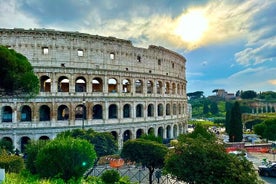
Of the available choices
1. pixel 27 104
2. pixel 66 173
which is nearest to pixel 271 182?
pixel 66 173

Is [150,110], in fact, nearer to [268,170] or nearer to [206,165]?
[268,170]

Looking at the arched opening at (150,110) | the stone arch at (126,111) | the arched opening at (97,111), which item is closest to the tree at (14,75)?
the arched opening at (97,111)

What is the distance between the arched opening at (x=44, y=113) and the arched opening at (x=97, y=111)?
578cm

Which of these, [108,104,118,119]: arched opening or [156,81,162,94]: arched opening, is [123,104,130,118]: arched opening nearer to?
[108,104,118,119]: arched opening

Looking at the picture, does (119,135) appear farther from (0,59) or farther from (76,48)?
(0,59)

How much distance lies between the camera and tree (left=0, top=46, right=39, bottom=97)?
55.6 ft

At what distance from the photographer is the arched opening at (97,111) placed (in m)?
34.8

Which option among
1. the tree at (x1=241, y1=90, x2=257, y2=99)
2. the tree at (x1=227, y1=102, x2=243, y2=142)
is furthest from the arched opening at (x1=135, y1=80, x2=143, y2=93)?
the tree at (x1=241, y1=90, x2=257, y2=99)

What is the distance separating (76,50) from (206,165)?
23350 millimetres

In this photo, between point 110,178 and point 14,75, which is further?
point 14,75

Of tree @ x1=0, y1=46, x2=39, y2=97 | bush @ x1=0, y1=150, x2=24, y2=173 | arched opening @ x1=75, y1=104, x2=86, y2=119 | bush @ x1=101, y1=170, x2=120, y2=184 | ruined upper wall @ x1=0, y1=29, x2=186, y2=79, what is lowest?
bush @ x1=101, y1=170, x2=120, y2=184

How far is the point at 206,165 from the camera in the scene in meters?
12.9

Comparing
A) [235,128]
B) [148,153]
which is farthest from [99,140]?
[235,128]

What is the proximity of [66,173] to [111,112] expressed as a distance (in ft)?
73.6
